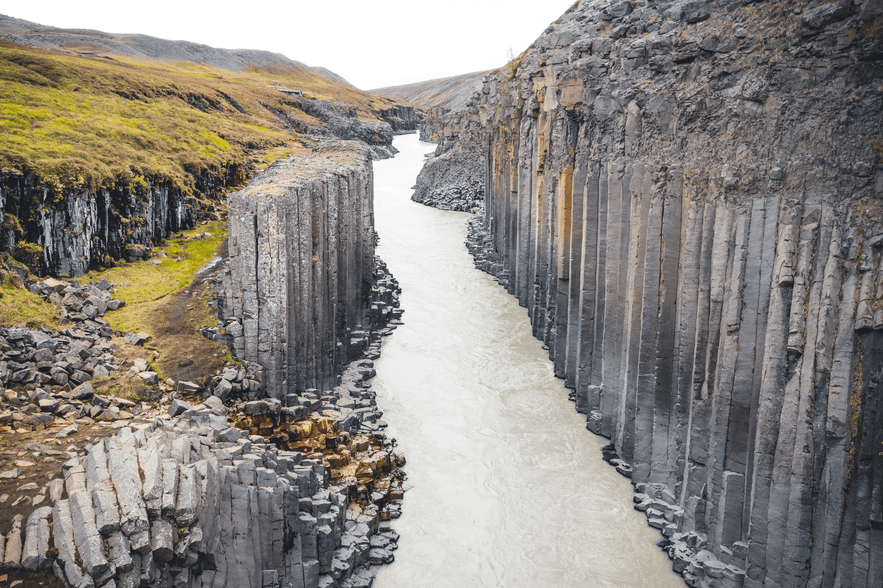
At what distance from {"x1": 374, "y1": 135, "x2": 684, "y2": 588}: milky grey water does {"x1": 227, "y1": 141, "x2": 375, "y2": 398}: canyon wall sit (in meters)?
2.46

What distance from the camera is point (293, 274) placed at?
488 inches

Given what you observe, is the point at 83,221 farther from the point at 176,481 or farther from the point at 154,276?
the point at 176,481

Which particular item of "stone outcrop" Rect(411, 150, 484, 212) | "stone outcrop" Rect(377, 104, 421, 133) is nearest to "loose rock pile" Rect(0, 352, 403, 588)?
"stone outcrop" Rect(411, 150, 484, 212)

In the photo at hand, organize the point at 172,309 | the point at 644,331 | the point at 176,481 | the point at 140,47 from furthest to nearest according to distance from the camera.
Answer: the point at 140,47 → the point at 172,309 → the point at 644,331 → the point at 176,481

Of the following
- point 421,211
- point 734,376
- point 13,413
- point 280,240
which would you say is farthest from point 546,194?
point 421,211

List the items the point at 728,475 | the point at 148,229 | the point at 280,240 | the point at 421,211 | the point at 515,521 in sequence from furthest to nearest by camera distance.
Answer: the point at 421,211
the point at 148,229
the point at 280,240
the point at 515,521
the point at 728,475

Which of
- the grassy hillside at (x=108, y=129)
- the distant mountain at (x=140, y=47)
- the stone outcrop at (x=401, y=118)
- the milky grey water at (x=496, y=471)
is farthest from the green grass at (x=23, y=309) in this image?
the stone outcrop at (x=401, y=118)

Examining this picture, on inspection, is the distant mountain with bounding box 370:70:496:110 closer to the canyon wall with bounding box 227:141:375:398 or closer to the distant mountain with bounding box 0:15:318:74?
the distant mountain with bounding box 0:15:318:74

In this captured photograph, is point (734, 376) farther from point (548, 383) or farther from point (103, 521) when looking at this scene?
point (103, 521)

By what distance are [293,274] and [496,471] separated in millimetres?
6021

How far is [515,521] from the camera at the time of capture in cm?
1078

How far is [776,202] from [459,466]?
309 inches

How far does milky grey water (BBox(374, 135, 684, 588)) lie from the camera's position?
31.9 feet

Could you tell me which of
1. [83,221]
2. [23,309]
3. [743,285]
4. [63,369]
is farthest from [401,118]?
[743,285]
